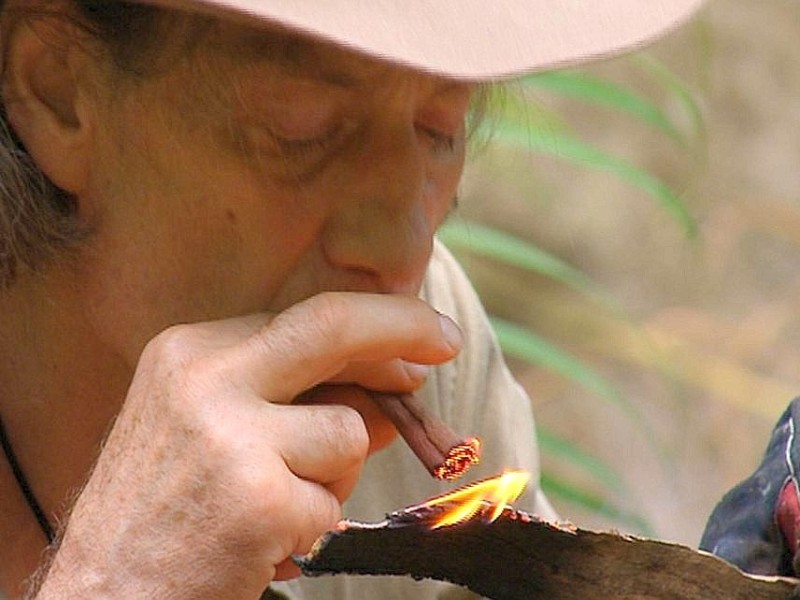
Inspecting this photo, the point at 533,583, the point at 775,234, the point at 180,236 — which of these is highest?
the point at 180,236

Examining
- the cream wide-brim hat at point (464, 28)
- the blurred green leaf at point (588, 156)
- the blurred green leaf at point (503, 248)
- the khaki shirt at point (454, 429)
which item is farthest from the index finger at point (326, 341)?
the blurred green leaf at point (503, 248)

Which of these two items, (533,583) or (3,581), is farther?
(3,581)

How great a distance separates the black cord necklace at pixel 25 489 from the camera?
168 centimetres

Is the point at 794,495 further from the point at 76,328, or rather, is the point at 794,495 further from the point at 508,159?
the point at 508,159

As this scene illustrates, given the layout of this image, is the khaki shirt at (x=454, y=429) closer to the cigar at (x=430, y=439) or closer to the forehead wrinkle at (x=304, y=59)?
the cigar at (x=430, y=439)

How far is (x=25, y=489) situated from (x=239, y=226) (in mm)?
430

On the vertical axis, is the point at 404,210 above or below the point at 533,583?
above

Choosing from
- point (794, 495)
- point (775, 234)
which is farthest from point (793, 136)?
point (794, 495)

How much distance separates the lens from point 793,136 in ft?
15.8

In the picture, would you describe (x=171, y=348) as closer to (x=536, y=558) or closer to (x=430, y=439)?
(x=430, y=439)

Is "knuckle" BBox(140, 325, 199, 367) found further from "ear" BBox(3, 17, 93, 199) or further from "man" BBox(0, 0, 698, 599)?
"ear" BBox(3, 17, 93, 199)

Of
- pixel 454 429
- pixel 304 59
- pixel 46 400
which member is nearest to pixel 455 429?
pixel 454 429

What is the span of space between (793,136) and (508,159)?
178 centimetres

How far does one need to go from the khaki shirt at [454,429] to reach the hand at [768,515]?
0.47m
